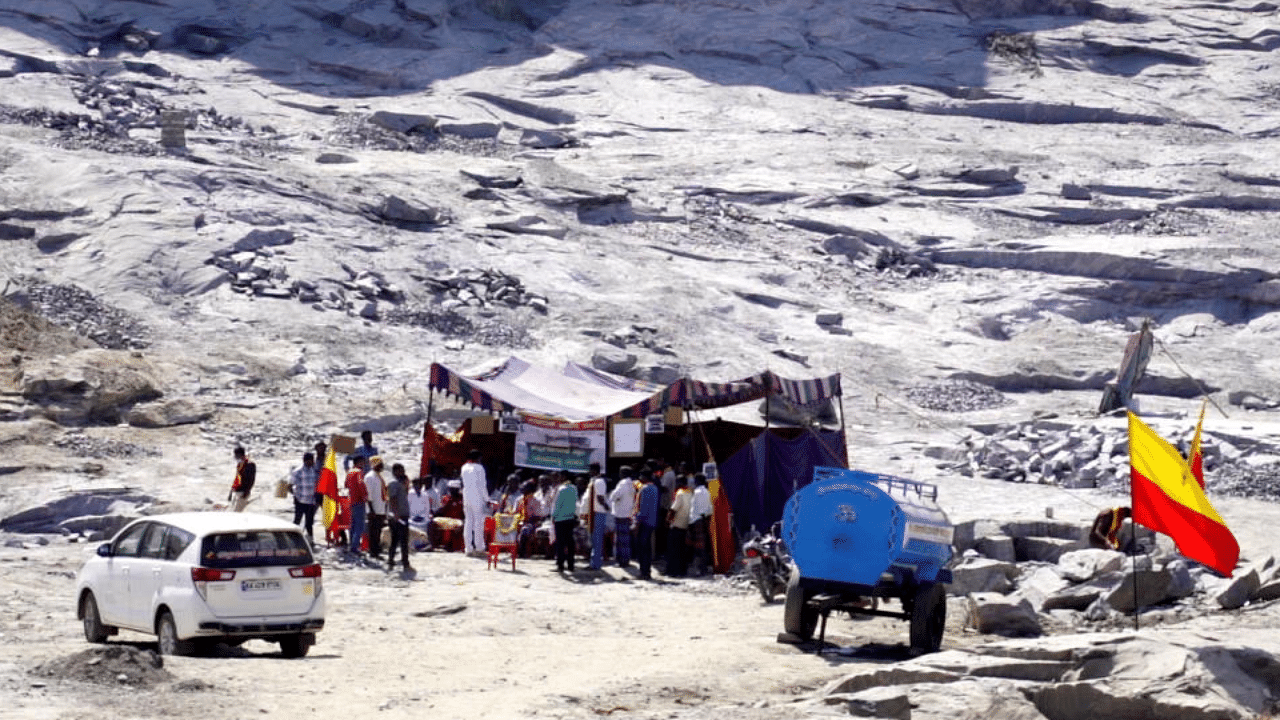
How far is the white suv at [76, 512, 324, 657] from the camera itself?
576 inches

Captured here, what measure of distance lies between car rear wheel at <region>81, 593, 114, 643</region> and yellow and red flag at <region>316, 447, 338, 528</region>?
5.83 metres

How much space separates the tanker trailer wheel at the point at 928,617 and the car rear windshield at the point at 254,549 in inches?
208

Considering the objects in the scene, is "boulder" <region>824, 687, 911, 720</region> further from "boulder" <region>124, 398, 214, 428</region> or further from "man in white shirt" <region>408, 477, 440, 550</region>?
"boulder" <region>124, 398, 214, 428</region>

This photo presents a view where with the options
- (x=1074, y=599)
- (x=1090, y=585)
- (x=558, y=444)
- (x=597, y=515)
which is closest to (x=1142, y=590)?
(x=1090, y=585)

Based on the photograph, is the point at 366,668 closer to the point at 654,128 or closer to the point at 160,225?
the point at 160,225

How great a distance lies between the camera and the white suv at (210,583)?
48.0ft

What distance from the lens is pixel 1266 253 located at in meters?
42.1

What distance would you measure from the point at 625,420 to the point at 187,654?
29.2 ft

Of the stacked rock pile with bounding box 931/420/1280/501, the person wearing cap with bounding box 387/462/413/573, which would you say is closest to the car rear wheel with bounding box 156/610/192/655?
the person wearing cap with bounding box 387/462/413/573

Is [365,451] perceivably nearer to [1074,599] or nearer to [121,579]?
[121,579]

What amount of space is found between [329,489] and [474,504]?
67.3 inches

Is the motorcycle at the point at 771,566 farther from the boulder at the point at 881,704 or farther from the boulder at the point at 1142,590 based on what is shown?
the boulder at the point at 881,704

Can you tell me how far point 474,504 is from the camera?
2195 cm

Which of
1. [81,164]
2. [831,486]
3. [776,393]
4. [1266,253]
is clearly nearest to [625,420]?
[776,393]
